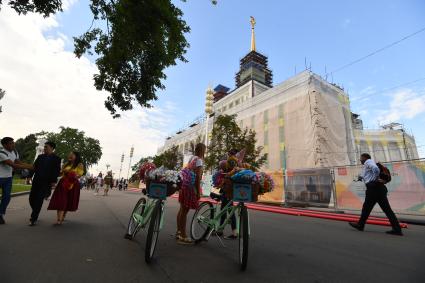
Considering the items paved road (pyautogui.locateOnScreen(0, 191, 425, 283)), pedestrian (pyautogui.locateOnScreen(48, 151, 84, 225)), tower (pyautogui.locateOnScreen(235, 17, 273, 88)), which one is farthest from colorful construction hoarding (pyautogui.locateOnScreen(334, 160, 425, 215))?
tower (pyautogui.locateOnScreen(235, 17, 273, 88))

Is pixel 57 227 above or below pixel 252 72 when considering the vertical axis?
below

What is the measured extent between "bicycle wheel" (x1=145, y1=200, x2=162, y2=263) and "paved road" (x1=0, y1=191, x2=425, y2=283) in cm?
13

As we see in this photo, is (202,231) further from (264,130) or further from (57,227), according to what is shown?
(264,130)

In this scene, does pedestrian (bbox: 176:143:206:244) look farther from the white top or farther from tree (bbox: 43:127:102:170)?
tree (bbox: 43:127:102:170)

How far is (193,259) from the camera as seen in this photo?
342 centimetres

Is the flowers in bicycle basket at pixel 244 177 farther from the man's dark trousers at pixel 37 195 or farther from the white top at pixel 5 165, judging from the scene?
the white top at pixel 5 165

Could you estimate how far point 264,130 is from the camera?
3450cm

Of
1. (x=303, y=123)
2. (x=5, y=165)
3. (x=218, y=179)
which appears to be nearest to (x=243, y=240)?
(x=218, y=179)

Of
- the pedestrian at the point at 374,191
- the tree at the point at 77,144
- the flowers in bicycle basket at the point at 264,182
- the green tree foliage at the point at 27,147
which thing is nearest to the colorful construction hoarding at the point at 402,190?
the pedestrian at the point at 374,191

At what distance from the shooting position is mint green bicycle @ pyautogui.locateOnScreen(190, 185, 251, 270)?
3.16m

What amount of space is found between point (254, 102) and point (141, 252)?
35271mm

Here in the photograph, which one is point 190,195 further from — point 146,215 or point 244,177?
point 244,177

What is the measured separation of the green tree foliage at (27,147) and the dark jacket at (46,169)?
228 feet

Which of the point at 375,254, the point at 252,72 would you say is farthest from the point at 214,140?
the point at 252,72
